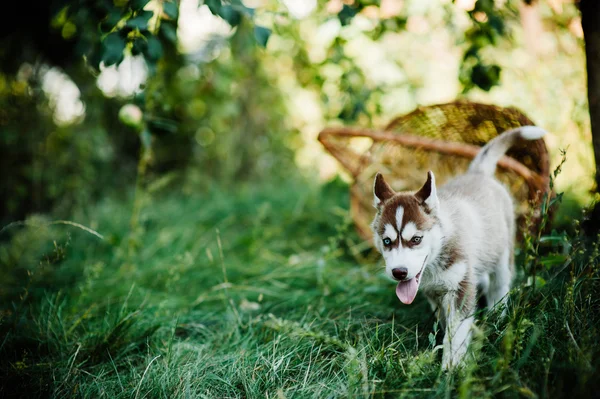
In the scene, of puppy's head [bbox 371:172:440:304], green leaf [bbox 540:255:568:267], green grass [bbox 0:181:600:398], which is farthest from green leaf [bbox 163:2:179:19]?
green leaf [bbox 540:255:568:267]

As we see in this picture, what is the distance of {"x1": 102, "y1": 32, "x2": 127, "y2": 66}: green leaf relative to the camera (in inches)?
99.6

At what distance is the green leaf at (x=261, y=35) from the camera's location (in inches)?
103

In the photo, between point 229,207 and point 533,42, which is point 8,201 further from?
point 533,42

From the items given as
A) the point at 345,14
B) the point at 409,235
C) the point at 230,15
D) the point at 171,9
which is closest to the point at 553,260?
the point at 409,235

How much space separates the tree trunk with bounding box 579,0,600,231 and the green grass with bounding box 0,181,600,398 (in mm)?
647

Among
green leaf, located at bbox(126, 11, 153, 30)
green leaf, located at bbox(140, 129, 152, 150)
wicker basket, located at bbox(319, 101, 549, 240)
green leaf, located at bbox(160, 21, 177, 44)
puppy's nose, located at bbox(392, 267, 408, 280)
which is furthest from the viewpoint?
green leaf, located at bbox(140, 129, 152, 150)

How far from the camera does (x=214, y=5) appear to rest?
8.00ft

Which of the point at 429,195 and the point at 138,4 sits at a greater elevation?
the point at 138,4

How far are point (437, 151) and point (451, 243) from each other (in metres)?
1.39

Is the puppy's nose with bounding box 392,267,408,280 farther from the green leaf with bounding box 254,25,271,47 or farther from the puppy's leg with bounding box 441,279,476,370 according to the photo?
the green leaf with bounding box 254,25,271,47

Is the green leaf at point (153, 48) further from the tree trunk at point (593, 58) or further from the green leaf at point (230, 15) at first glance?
the tree trunk at point (593, 58)

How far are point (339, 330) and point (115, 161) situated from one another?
197 inches

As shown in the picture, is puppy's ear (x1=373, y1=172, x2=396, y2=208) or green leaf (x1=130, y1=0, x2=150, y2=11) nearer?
green leaf (x1=130, y1=0, x2=150, y2=11)

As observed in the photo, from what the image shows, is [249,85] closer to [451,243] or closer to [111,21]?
[111,21]
